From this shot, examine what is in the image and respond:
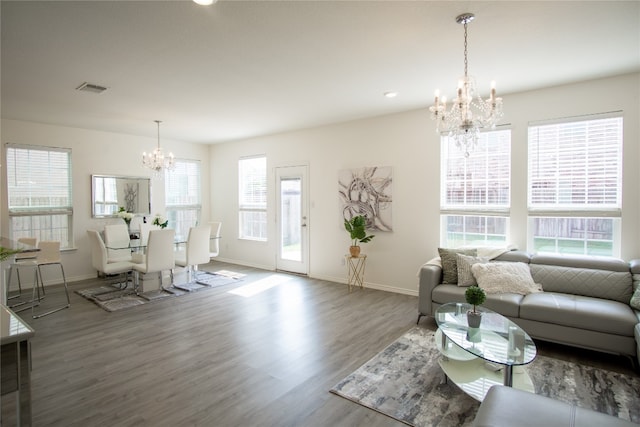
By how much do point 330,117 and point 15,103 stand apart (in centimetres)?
419

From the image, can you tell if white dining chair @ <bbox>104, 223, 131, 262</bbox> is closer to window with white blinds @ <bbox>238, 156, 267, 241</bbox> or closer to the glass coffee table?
window with white blinds @ <bbox>238, 156, 267, 241</bbox>

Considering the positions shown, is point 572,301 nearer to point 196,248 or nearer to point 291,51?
point 291,51

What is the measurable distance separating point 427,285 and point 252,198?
4.48 meters

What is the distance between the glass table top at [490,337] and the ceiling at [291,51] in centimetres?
227

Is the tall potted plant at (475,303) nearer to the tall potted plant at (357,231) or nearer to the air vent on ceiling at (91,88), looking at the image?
the tall potted plant at (357,231)

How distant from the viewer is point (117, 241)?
224 inches

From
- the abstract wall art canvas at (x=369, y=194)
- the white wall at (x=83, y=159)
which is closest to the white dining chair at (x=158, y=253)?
the white wall at (x=83, y=159)

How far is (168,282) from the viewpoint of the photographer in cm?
562

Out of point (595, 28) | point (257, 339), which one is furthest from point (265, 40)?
point (257, 339)

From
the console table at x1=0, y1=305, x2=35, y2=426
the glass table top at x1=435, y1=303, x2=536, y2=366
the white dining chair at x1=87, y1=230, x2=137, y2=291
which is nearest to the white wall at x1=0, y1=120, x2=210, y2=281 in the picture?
the white dining chair at x1=87, y1=230, x2=137, y2=291

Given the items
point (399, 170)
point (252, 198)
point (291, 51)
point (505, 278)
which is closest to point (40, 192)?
point (252, 198)

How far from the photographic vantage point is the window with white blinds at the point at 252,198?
23.3 ft

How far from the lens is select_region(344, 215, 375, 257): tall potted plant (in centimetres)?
516

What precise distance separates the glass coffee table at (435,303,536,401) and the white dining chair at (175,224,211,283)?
154 inches
